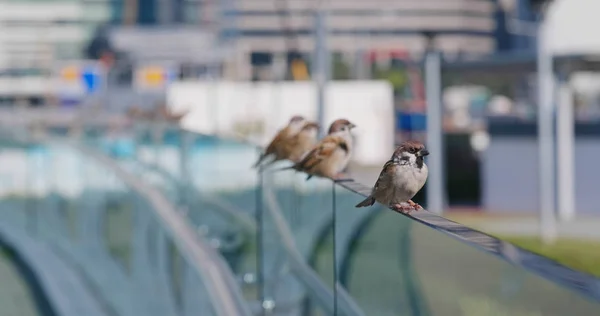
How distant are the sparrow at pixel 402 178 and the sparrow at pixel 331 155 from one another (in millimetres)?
1109

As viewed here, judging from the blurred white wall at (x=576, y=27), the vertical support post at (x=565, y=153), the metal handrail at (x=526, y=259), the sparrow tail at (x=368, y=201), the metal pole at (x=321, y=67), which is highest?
the blurred white wall at (x=576, y=27)

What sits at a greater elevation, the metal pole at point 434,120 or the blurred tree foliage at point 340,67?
the blurred tree foliage at point 340,67

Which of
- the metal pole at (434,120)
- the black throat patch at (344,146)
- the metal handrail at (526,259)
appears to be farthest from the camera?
the metal pole at (434,120)

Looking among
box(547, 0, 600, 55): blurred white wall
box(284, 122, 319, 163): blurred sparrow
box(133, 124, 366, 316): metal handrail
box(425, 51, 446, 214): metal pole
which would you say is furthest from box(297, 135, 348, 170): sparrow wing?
box(547, 0, 600, 55): blurred white wall

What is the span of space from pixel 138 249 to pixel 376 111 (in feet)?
121

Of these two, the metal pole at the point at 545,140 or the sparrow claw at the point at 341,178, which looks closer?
the sparrow claw at the point at 341,178

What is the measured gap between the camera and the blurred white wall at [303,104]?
46.0 m

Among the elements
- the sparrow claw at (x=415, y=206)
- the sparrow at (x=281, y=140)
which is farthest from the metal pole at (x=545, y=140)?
the sparrow claw at (x=415, y=206)

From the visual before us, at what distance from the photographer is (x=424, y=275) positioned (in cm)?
388

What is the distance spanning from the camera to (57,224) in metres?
17.4

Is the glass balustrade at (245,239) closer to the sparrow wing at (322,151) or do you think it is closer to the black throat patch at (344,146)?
the sparrow wing at (322,151)

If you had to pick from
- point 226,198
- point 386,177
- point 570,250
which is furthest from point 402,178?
point 570,250

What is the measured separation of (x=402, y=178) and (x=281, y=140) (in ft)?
10.2

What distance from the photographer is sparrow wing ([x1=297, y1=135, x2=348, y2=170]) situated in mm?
6531
